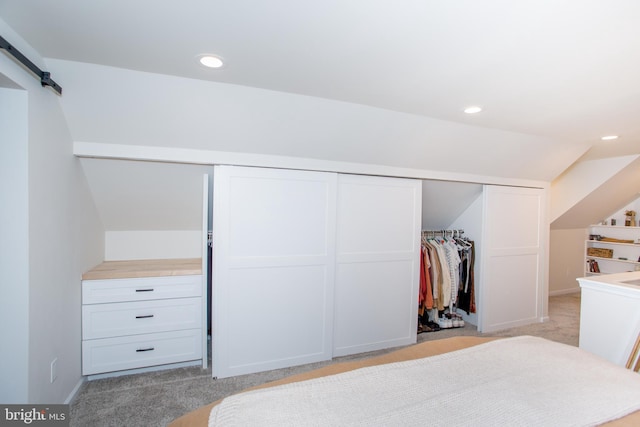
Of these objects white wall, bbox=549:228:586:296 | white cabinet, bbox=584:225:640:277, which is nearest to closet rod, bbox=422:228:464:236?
white wall, bbox=549:228:586:296

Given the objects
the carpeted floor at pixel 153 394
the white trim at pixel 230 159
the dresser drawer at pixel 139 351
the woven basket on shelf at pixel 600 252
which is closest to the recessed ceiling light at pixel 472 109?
the white trim at pixel 230 159

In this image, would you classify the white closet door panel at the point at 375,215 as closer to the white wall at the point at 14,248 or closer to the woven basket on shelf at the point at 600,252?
the white wall at the point at 14,248

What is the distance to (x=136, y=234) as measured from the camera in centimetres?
306

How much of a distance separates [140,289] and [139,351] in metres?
0.50

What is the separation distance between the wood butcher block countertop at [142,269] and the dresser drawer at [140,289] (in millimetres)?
37

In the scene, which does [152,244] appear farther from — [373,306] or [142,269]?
[373,306]

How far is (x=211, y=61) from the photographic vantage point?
67.6 inches

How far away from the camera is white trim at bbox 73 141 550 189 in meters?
2.22

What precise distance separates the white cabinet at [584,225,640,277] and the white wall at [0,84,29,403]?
6957mm

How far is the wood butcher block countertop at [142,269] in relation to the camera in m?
2.42

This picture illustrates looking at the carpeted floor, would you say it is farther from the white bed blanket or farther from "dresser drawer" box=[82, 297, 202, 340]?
the white bed blanket

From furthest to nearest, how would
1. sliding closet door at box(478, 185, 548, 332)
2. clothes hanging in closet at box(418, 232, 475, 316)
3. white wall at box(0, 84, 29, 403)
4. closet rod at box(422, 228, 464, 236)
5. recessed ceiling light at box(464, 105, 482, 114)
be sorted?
closet rod at box(422, 228, 464, 236)
sliding closet door at box(478, 185, 548, 332)
clothes hanging in closet at box(418, 232, 475, 316)
recessed ceiling light at box(464, 105, 482, 114)
white wall at box(0, 84, 29, 403)

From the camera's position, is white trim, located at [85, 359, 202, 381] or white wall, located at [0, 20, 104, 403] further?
white trim, located at [85, 359, 202, 381]

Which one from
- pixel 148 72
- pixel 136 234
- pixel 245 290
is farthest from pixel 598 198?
pixel 136 234
